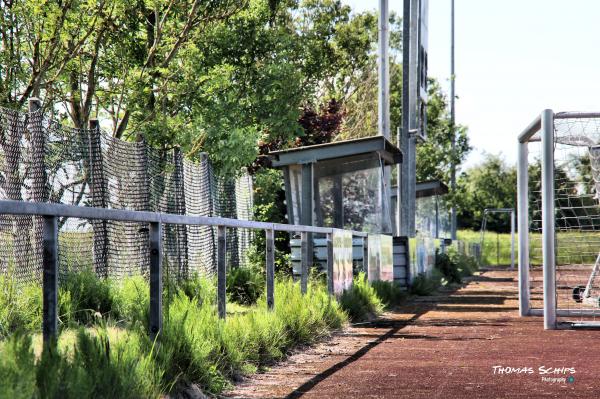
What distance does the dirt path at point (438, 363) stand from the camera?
268 inches

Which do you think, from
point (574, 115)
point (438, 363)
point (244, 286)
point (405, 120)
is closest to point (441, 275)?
point (405, 120)

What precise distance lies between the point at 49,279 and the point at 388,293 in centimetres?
1113

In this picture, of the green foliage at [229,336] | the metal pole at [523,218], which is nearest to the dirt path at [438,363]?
the green foliage at [229,336]

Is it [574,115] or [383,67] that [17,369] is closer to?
[574,115]

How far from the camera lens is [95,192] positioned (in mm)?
11016

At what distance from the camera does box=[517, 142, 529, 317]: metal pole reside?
13.1 m

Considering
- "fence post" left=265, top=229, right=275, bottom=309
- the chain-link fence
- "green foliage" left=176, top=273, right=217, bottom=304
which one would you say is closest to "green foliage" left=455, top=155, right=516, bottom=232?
the chain-link fence

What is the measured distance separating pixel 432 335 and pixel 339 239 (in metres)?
2.14

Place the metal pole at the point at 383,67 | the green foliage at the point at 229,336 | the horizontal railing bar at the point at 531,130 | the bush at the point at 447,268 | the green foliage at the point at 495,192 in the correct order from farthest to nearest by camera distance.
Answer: the green foliage at the point at 495,192 → the bush at the point at 447,268 → the metal pole at the point at 383,67 → the horizontal railing bar at the point at 531,130 → the green foliage at the point at 229,336

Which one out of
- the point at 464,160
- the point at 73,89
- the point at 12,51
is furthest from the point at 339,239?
the point at 464,160

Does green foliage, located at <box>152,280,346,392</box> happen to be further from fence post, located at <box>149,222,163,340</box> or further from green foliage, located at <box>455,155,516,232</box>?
green foliage, located at <box>455,155,516,232</box>

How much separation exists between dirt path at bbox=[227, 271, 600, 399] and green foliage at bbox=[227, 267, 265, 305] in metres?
2.04

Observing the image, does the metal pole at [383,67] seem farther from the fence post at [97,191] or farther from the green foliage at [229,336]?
the green foliage at [229,336]

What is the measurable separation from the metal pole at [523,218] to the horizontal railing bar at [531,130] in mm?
179
